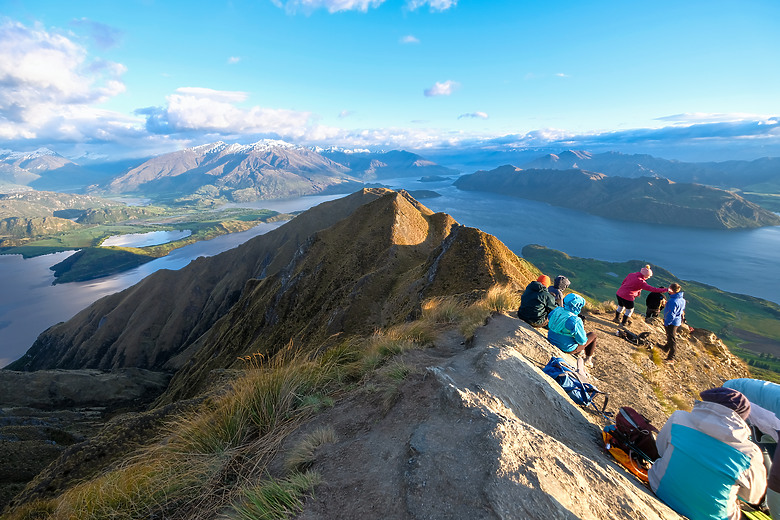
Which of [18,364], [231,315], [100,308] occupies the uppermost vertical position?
[231,315]

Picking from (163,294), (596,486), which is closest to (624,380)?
(596,486)

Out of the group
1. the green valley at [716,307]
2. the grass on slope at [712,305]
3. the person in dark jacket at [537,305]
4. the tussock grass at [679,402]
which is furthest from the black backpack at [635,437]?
the grass on slope at [712,305]

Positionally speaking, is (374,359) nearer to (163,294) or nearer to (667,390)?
(667,390)

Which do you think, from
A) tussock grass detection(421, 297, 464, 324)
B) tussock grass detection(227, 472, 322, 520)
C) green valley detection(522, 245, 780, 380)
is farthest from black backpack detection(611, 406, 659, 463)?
green valley detection(522, 245, 780, 380)

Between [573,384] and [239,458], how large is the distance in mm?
6263

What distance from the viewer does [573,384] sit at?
643 cm

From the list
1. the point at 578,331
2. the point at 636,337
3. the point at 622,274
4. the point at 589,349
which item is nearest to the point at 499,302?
the point at 589,349

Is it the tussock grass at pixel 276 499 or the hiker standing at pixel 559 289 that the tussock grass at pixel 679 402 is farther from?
the tussock grass at pixel 276 499

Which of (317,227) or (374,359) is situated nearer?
(374,359)

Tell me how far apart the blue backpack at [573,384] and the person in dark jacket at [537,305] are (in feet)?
7.87

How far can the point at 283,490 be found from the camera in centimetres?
327

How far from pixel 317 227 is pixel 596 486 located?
106m

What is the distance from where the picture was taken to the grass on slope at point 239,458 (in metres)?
3.49

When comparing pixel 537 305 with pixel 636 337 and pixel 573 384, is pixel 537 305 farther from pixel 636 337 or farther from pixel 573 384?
pixel 636 337
